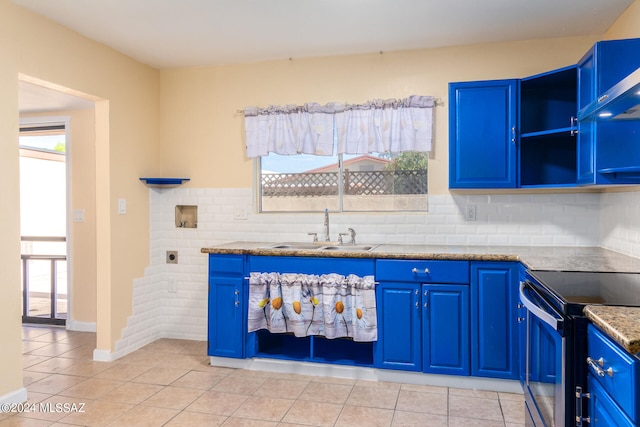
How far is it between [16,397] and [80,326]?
1.88m

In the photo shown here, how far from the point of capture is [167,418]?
2650 millimetres

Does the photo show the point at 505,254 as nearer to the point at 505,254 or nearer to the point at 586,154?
the point at 505,254

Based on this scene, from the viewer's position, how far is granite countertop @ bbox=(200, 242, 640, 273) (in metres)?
2.45

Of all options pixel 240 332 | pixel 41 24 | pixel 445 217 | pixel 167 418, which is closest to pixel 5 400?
pixel 167 418

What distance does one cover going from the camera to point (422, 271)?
306 centimetres

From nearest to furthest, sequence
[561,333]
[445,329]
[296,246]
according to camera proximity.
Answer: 1. [561,333]
2. [445,329]
3. [296,246]

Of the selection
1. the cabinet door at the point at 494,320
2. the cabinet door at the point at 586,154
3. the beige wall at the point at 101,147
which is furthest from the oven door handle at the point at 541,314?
the beige wall at the point at 101,147

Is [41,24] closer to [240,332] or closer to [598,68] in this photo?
[240,332]

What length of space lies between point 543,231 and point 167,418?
288cm

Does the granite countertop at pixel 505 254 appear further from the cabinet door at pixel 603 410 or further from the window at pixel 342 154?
the cabinet door at pixel 603 410

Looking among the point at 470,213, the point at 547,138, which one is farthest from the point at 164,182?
the point at 547,138

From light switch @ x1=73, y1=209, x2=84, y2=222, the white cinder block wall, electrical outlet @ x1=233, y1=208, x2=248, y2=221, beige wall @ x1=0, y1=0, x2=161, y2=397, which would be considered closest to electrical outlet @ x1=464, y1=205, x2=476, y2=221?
the white cinder block wall

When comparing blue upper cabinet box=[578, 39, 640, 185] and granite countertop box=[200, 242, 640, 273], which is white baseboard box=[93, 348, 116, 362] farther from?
blue upper cabinet box=[578, 39, 640, 185]

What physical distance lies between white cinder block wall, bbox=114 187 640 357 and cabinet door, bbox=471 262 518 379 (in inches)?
24.1
